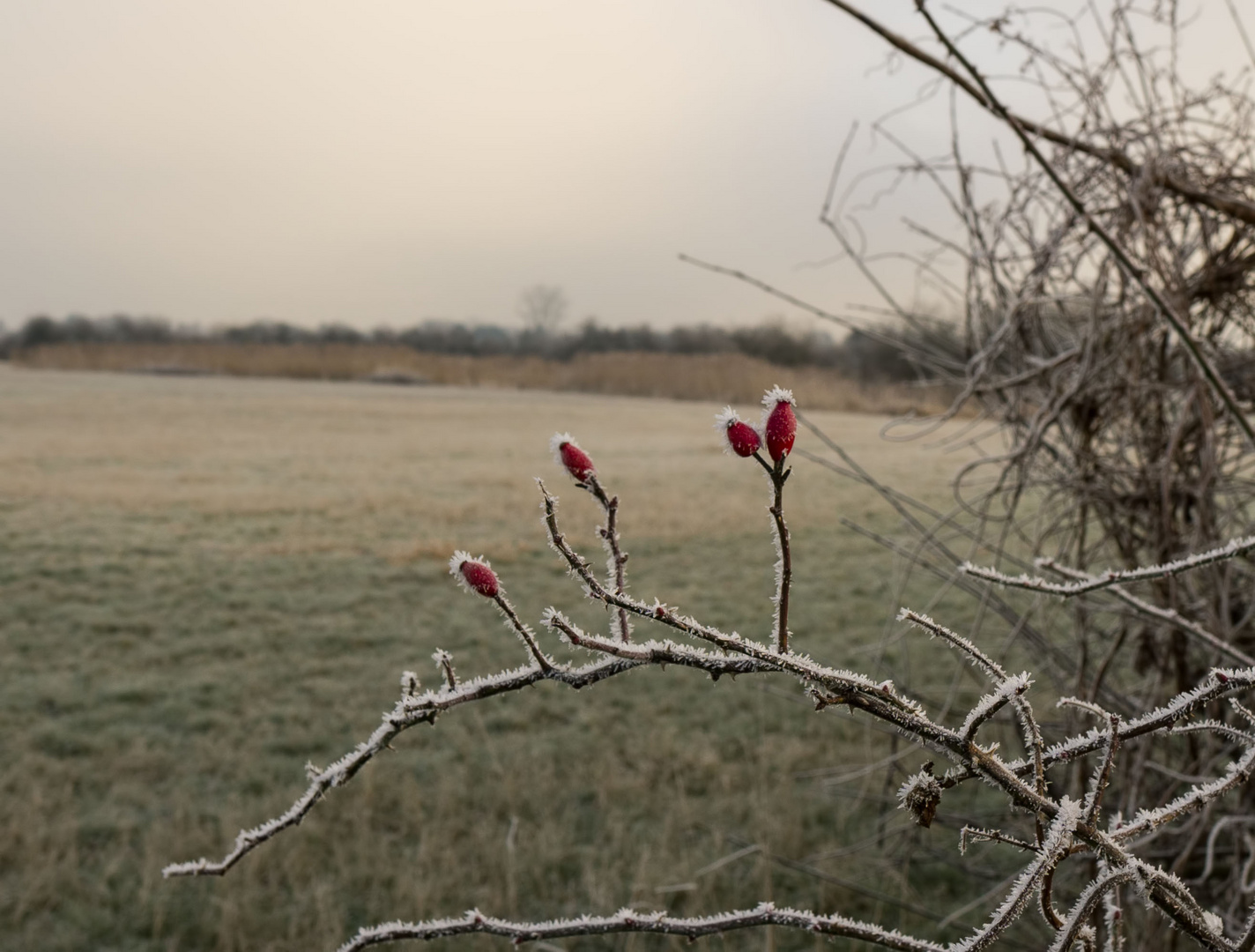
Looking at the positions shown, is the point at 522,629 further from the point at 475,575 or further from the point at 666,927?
the point at 666,927

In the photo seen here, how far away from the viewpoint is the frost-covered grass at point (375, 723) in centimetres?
255

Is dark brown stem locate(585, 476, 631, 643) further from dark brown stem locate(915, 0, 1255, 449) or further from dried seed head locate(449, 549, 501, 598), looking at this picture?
dark brown stem locate(915, 0, 1255, 449)

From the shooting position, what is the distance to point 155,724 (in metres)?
3.61

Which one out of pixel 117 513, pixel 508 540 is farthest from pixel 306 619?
pixel 117 513

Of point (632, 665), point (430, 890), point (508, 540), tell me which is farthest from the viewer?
point (508, 540)

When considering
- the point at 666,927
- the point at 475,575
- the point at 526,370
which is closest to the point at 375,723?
the point at 666,927

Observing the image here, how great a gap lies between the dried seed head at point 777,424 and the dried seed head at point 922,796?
153mm

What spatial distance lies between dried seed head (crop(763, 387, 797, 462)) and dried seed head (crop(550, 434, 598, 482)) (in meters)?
0.09

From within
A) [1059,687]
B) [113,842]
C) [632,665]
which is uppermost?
[632,665]

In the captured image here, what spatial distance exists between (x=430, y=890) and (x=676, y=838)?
2.39ft

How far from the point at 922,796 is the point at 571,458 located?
21 cm

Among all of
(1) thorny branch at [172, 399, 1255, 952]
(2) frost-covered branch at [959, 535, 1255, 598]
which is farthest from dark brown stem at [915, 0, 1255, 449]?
(1) thorny branch at [172, 399, 1255, 952]

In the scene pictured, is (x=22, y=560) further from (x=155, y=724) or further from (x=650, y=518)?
(x=650, y=518)

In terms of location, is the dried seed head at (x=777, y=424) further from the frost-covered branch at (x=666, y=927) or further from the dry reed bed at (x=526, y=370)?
the dry reed bed at (x=526, y=370)
